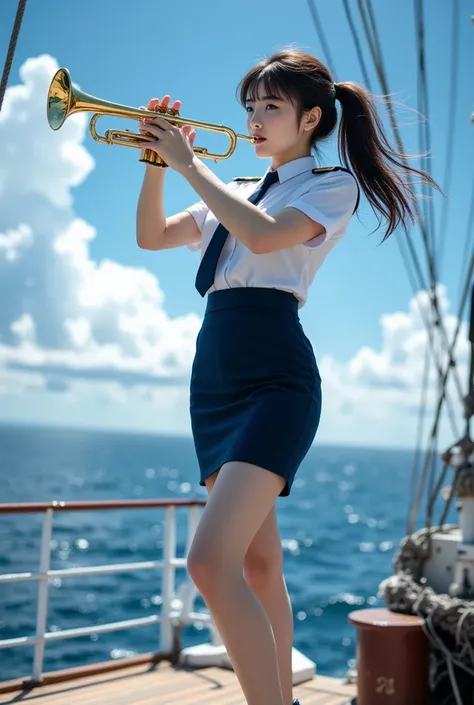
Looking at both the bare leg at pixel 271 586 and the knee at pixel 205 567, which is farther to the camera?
the bare leg at pixel 271 586

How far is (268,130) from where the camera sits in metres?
1.94

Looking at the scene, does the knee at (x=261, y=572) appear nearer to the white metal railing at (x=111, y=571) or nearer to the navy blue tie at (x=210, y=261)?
the navy blue tie at (x=210, y=261)

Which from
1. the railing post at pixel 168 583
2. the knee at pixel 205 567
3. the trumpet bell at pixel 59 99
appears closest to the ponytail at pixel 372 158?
the trumpet bell at pixel 59 99

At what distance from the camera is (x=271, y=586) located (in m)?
1.88

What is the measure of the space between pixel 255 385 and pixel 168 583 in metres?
2.50

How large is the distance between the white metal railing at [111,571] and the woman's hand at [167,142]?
5.84 ft

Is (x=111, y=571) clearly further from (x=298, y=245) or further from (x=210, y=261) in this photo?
(x=298, y=245)

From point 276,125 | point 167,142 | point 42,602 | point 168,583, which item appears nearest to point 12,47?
point 167,142

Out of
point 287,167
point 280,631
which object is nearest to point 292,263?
point 287,167

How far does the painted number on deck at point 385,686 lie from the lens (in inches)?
125

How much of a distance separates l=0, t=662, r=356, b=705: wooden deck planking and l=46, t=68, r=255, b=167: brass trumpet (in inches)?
81.8

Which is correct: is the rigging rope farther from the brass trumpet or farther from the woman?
the woman

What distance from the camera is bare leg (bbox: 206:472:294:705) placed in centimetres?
187

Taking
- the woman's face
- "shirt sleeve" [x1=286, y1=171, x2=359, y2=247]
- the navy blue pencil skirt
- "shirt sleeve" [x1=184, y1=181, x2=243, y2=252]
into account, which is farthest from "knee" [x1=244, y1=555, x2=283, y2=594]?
the woman's face
